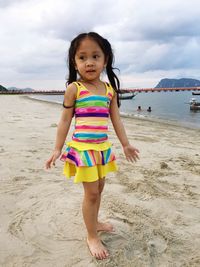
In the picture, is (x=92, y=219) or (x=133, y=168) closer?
(x=92, y=219)

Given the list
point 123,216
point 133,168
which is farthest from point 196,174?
point 123,216

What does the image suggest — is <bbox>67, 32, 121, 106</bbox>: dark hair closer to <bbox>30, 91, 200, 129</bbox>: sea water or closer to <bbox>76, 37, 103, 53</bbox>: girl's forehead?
<bbox>76, 37, 103, 53</bbox>: girl's forehead

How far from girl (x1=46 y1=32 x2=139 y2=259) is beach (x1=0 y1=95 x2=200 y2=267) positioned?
278 millimetres

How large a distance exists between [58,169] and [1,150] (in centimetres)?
153

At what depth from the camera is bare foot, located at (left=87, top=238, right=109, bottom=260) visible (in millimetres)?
2594

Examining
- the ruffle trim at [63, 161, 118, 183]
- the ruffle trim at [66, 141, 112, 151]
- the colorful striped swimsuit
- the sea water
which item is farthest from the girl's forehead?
the sea water

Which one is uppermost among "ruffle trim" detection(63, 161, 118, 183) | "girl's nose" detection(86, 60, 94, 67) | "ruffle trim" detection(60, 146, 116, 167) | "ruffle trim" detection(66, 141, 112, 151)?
"girl's nose" detection(86, 60, 94, 67)

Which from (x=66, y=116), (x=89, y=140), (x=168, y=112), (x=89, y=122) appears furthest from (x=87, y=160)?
(x=168, y=112)

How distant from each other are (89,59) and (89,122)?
0.53 m

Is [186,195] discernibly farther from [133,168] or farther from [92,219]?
[92,219]

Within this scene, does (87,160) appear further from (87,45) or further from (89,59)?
(87,45)

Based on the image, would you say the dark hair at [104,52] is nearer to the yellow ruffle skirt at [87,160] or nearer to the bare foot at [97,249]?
the yellow ruffle skirt at [87,160]

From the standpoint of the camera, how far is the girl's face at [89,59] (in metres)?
2.56

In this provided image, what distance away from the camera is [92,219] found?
2.72 metres
